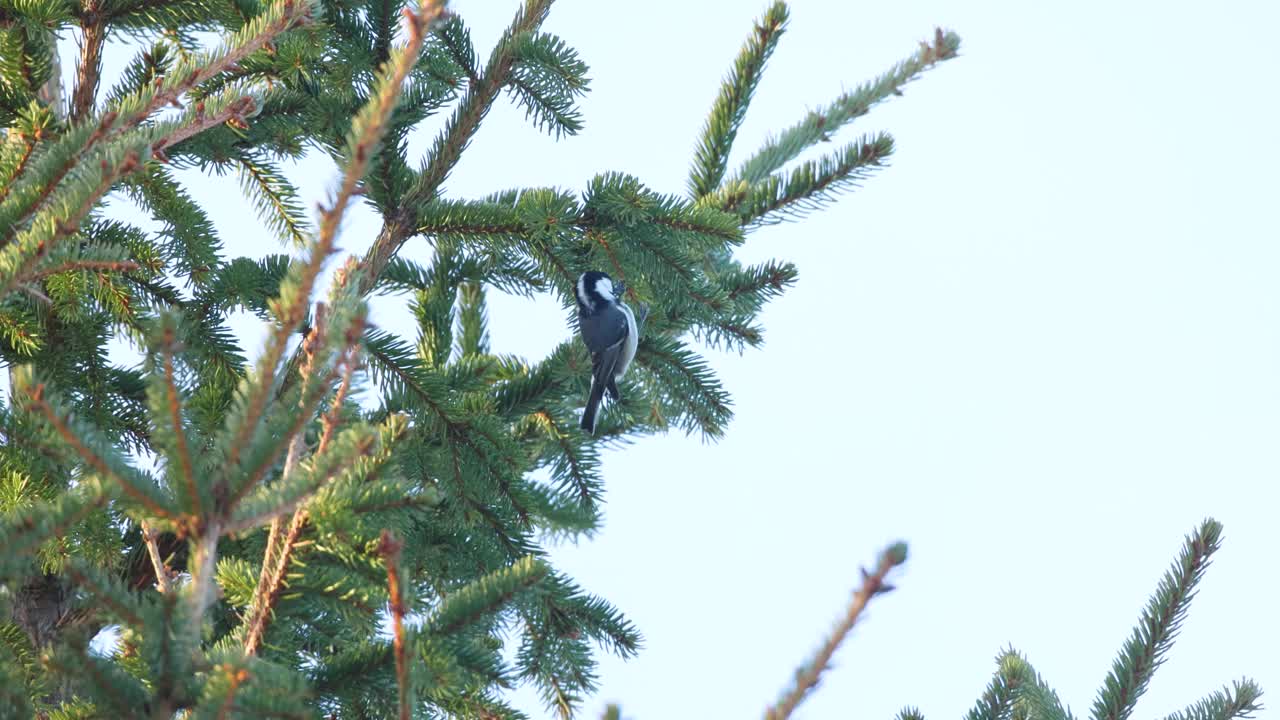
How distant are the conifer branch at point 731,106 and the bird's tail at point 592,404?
0.94 meters

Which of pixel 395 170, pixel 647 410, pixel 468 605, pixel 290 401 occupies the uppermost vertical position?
pixel 395 170

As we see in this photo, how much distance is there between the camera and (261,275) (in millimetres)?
4195

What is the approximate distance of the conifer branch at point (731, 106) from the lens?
4516 mm

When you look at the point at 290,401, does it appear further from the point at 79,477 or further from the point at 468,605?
the point at 79,477

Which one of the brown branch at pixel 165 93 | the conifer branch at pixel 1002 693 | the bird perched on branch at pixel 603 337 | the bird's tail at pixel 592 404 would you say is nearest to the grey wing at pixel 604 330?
the bird perched on branch at pixel 603 337

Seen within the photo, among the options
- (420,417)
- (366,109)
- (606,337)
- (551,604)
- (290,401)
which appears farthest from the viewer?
(606,337)

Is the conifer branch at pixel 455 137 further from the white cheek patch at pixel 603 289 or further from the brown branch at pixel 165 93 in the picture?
the white cheek patch at pixel 603 289

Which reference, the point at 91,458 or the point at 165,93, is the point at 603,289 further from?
the point at 91,458

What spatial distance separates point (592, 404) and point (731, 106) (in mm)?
1431

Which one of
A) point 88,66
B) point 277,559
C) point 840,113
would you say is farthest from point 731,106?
point 277,559

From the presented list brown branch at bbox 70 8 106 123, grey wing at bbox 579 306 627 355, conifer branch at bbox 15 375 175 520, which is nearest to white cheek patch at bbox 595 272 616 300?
grey wing at bbox 579 306 627 355

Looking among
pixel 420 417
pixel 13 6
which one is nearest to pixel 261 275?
pixel 420 417

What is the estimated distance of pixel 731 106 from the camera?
461 centimetres

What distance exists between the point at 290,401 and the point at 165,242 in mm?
2278
